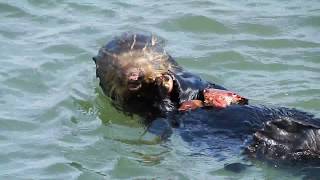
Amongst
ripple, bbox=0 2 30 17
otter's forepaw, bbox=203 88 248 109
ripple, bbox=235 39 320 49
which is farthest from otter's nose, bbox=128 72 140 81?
ripple, bbox=0 2 30 17

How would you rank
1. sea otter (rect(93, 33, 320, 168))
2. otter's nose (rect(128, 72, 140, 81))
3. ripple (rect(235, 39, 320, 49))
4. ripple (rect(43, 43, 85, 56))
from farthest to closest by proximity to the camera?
ripple (rect(235, 39, 320, 49)), ripple (rect(43, 43, 85, 56)), otter's nose (rect(128, 72, 140, 81)), sea otter (rect(93, 33, 320, 168))

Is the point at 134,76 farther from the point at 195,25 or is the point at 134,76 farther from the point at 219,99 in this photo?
the point at 195,25

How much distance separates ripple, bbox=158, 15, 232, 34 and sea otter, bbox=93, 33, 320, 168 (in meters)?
2.75

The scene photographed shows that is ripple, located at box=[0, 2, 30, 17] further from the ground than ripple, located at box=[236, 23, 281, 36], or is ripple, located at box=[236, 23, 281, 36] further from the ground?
ripple, located at box=[0, 2, 30, 17]

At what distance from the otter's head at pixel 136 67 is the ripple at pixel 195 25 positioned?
2.86 metres

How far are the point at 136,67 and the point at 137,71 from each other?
0.03 meters

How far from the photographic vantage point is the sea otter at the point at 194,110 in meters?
5.01

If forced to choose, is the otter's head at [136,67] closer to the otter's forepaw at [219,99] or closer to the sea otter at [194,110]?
the sea otter at [194,110]

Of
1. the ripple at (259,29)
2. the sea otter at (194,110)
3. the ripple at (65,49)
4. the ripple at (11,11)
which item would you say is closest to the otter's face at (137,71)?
the sea otter at (194,110)

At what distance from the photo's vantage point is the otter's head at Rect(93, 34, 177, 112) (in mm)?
5856

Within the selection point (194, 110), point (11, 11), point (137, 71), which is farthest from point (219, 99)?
point (11, 11)

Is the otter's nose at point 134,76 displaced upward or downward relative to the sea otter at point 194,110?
upward

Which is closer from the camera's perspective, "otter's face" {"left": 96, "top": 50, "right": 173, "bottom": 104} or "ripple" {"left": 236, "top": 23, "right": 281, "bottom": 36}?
"otter's face" {"left": 96, "top": 50, "right": 173, "bottom": 104}

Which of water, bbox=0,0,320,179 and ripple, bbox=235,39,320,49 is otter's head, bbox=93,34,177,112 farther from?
ripple, bbox=235,39,320,49
